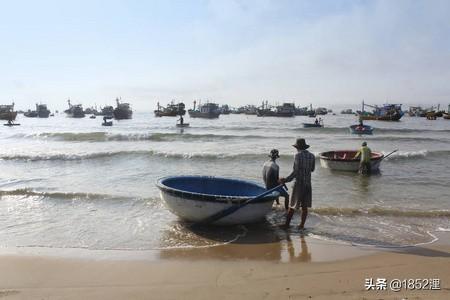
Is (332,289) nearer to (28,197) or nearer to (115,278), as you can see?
(115,278)

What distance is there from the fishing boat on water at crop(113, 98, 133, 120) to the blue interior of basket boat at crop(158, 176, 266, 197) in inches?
2817

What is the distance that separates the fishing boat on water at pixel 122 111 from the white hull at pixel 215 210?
239ft

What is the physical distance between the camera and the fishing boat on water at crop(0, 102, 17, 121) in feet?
234

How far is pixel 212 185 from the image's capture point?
30.9 feet

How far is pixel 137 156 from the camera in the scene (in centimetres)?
2156

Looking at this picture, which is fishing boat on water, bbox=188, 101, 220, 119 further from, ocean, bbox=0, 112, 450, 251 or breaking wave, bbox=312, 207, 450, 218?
breaking wave, bbox=312, 207, 450, 218

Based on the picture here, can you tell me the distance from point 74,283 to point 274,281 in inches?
101

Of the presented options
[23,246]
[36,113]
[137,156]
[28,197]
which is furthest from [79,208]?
[36,113]

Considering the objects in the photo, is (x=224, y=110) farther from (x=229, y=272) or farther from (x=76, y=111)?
(x=229, y=272)

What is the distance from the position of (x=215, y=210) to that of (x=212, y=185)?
1.71 metres

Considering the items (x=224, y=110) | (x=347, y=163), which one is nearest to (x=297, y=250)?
(x=347, y=163)

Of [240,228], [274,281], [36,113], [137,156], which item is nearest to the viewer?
[274,281]

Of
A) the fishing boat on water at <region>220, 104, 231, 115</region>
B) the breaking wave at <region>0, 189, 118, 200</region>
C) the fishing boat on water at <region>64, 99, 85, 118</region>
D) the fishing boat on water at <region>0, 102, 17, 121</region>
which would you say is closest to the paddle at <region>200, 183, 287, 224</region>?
the breaking wave at <region>0, 189, 118, 200</region>

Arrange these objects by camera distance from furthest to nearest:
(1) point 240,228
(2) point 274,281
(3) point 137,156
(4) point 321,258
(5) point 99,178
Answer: (3) point 137,156 → (5) point 99,178 → (1) point 240,228 → (4) point 321,258 → (2) point 274,281
